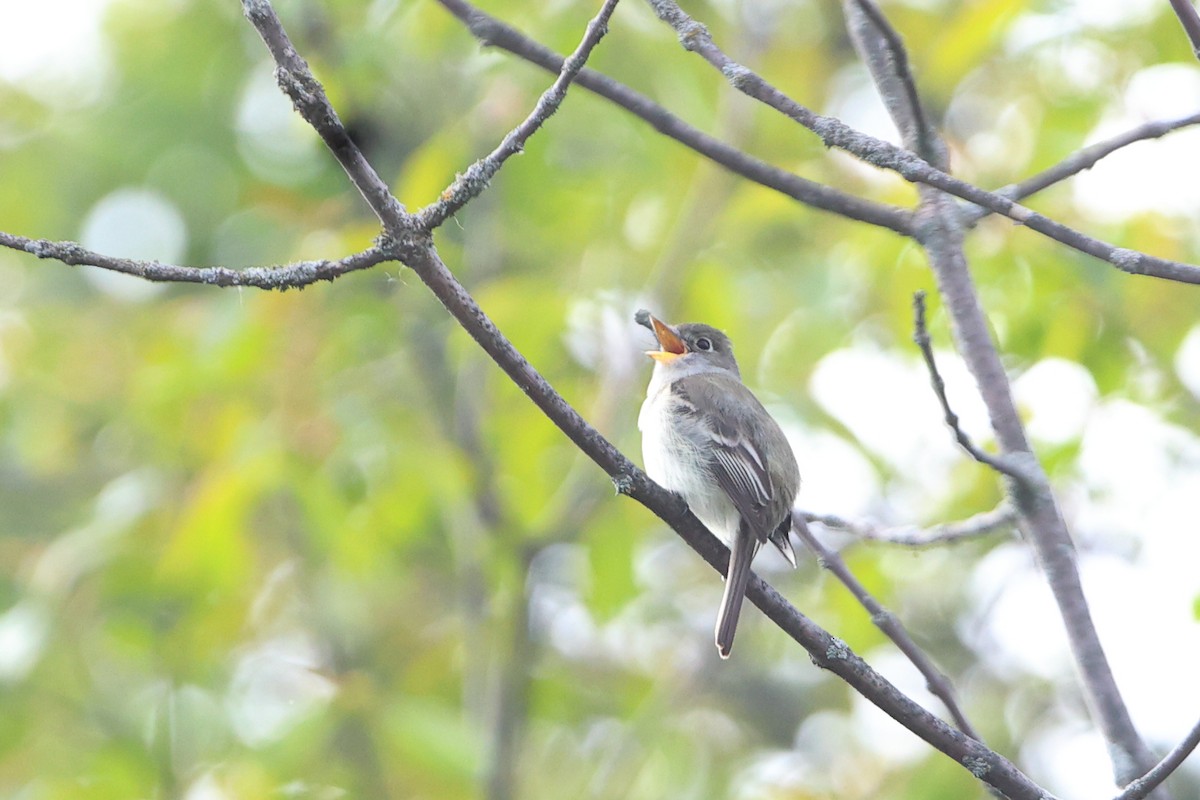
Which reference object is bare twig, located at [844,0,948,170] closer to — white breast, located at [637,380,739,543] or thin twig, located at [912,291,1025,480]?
thin twig, located at [912,291,1025,480]

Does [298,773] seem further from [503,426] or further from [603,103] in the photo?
[603,103]

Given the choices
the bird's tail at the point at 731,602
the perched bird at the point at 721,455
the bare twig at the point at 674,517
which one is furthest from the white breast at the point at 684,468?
the bare twig at the point at 674,517

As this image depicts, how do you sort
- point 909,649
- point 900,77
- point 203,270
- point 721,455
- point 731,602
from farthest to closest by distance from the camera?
point 721,455, point 731,602, point 900,77, point 909,649, point 203,270

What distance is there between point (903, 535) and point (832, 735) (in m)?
5.26

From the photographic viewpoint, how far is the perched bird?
403 centimetres

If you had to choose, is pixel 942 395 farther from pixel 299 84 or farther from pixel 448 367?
pixel 448 367

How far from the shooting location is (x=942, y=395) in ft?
8.63

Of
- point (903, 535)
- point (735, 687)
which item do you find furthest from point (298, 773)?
point (735, 687)

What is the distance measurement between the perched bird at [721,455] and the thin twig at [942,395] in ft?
3.36

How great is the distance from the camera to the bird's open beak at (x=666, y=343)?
4.82 m

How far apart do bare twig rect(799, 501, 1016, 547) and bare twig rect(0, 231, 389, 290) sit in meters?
1.51

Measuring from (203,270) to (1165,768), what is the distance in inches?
75.0

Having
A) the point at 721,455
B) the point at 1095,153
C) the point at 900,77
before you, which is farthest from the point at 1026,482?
the point at 721,455

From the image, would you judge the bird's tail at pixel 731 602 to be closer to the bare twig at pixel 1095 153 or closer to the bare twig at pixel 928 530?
the bare twig at pixel 928 530
